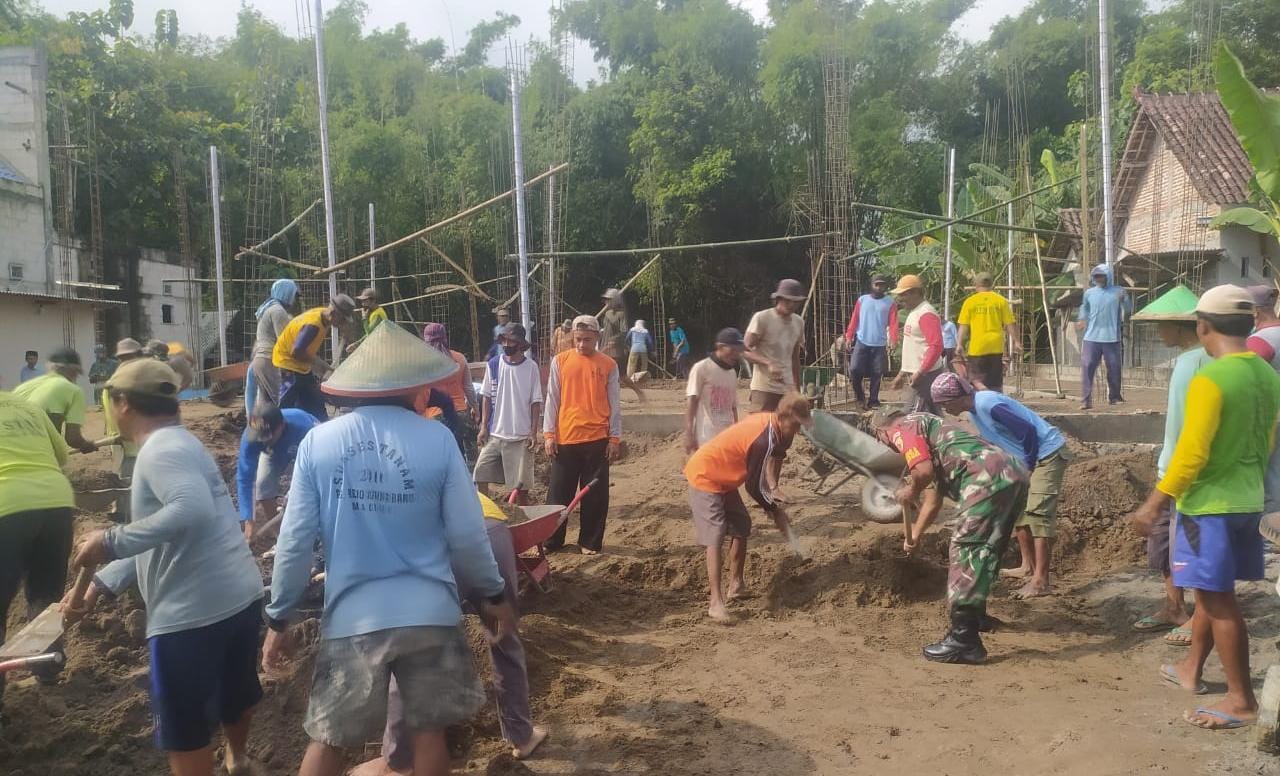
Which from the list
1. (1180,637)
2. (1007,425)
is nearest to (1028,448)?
(1007,425)

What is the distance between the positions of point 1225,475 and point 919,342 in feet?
15.1

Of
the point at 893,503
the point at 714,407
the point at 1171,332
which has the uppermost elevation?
the point at 1171,332

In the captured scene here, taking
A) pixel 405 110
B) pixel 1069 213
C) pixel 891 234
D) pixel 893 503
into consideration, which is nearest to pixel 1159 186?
pixel 1069 213

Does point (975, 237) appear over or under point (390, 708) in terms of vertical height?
over

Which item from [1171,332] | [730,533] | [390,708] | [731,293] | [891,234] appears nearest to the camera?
[390,708]

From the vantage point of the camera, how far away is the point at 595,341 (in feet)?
22.9

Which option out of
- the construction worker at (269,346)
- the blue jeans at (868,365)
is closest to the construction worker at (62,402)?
the construction worker at (269,346)

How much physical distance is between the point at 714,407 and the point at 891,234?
57.8 feet

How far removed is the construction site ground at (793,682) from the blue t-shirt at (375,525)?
0.82 metres

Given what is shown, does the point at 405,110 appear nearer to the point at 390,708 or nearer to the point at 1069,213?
the point at 1069,213

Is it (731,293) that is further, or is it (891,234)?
(731,293)

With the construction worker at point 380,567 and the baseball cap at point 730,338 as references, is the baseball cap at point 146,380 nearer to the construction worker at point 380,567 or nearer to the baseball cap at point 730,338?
the construction worker at point 380,567

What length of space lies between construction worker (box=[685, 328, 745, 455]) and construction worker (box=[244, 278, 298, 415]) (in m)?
3.08

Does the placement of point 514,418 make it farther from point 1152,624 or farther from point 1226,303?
point 1226,303
